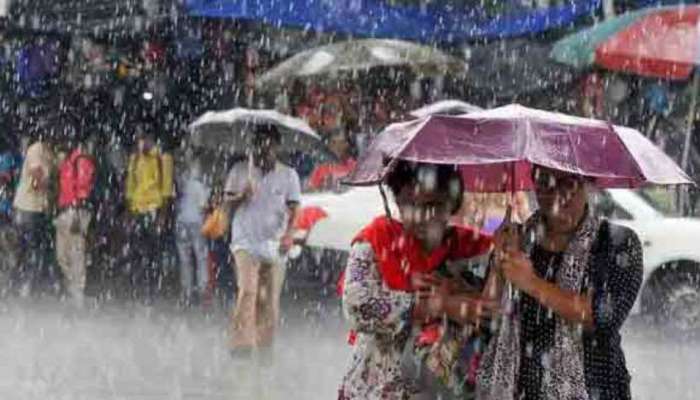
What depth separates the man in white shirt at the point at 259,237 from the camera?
11.4 metres

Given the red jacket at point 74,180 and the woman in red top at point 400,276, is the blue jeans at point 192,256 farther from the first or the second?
the woman in red top at point 400,276

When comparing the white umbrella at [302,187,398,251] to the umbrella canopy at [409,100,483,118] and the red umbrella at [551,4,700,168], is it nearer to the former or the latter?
the red umbrella at [551,4,700,168]

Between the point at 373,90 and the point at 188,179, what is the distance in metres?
3.04

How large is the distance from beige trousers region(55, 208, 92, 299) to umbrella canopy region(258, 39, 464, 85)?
303cm

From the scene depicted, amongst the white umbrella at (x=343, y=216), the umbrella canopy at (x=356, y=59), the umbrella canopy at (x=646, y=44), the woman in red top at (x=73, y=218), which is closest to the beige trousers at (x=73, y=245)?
the woman in red top at (x=73, y=218)

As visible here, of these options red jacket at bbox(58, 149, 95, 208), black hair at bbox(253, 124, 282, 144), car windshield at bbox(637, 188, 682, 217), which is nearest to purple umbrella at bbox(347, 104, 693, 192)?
black hair at bbox(253, 124, 282, 144)

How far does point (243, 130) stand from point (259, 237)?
3.01 metres

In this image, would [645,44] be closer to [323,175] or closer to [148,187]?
[323,175]

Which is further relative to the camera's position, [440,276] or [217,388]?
[217,388]

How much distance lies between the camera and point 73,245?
16.3 m

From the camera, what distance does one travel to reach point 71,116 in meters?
20.4

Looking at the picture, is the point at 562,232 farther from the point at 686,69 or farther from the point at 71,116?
the point at 71,116

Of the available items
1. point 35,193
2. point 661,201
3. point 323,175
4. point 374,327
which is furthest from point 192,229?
point 374,327

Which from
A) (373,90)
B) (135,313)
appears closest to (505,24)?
(373,90)
